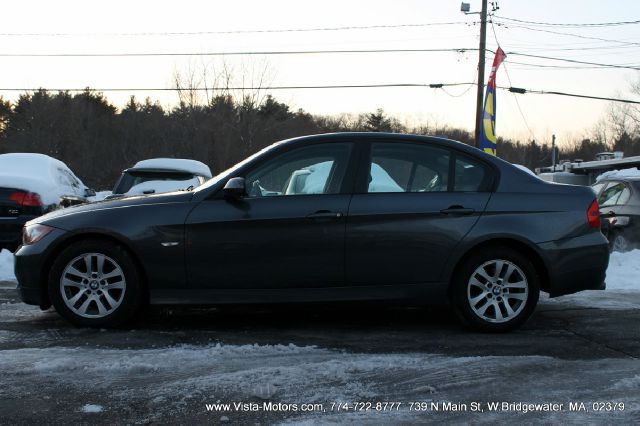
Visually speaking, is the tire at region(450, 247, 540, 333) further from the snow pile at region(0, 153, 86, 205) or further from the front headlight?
the snow pile at region(0, 153, 86, 205)

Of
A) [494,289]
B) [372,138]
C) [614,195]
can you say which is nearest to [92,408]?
[372,138]

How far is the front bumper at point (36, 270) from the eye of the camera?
4797 millimetres

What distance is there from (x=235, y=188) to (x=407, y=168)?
4.63ft

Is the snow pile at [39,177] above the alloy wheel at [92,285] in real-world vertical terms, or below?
above

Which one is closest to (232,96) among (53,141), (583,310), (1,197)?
(53,141)

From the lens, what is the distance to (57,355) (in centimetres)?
409

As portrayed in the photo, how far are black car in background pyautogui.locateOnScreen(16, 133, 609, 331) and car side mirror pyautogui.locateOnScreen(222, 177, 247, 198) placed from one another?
17mm

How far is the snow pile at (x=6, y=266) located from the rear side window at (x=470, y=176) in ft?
18.7

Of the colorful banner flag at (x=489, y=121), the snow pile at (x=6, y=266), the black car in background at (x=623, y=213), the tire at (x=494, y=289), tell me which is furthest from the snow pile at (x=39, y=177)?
the colorful banner flag at (x=489, y=121)

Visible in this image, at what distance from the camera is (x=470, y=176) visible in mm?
4973

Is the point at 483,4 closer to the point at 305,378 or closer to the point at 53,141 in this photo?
the point at 305,378

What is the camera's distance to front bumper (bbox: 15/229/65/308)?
480cm

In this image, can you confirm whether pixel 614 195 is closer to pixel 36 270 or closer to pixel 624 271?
pixel 624 271

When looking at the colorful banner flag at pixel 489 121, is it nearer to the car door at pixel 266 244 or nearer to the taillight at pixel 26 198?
the taillight at pixel 26 198
